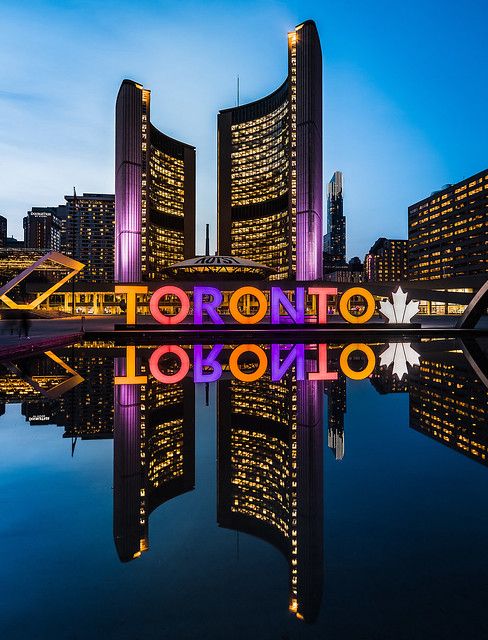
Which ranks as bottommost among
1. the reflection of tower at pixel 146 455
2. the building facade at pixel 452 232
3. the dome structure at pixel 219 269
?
the reflection of tower at pixel 146 455

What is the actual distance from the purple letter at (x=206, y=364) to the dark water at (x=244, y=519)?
→ 11.5ft

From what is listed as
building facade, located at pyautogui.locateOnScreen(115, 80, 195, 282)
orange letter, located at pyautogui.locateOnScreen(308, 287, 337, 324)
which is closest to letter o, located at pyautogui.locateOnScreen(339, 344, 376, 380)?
orange letter, located at pyautogui.locateOnScreen(308, 287, 337, 324)

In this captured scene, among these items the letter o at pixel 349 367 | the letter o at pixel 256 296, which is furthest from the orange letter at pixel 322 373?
the letter o at pixel 256 296

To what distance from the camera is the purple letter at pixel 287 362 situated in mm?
16219

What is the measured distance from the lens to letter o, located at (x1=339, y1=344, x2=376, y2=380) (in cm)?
1703

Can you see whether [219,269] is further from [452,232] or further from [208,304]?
[452,232]

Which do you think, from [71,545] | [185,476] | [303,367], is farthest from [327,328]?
[71,545]

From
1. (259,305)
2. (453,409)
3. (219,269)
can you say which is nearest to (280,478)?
(453,409)

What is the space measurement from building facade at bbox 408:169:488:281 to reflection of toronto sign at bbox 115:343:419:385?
4763 inches

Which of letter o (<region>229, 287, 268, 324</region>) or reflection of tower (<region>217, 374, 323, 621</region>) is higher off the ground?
letter o (<region>229, 287, 268, 324</region>)

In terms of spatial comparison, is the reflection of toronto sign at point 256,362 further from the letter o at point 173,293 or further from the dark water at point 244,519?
the letter o at point 173,293

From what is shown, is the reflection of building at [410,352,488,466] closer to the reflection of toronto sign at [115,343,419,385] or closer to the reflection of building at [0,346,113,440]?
the reflection of toronto sign at [115,343,419,385]

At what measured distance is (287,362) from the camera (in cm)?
1983

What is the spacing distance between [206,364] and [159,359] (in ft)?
10.6
